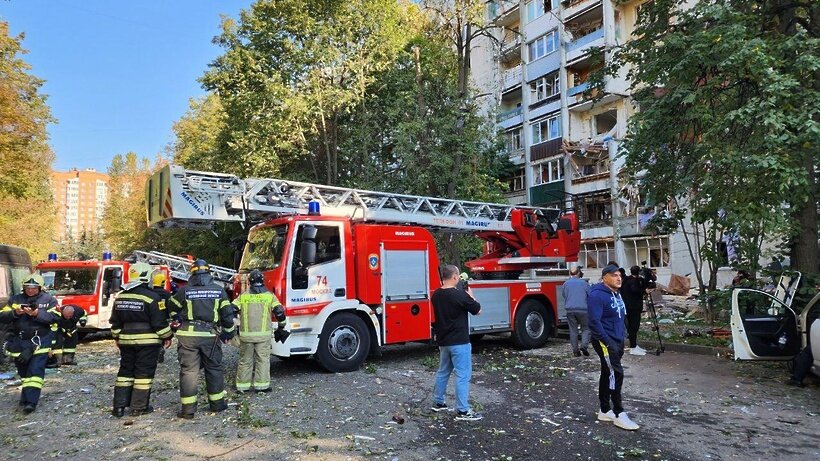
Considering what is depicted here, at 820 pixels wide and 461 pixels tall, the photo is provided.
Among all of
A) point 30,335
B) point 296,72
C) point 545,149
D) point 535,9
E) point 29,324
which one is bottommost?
point 30,335

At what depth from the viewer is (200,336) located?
6484mm

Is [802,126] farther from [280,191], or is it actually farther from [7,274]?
[7,274]

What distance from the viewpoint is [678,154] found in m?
10.3

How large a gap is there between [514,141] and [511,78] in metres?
4.14

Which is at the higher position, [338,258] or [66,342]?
[338,258]

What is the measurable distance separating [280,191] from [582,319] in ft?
19.0

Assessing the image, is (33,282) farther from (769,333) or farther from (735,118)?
(769,333)

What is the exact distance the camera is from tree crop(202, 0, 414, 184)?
21.2 meters

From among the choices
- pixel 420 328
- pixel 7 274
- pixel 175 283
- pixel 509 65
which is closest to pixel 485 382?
pixel 420 328

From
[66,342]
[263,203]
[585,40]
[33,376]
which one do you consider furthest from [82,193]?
[33,376]

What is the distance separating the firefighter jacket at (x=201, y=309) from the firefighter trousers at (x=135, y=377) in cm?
44

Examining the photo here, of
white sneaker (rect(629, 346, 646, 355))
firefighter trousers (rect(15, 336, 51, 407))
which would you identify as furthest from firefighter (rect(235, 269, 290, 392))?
white sneaker (rect(629, 346, 646, 355))

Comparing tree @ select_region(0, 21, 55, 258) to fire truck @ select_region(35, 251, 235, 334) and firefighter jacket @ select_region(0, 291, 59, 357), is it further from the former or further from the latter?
firefighter jacket @ select_region(0, 291, 59, 357)

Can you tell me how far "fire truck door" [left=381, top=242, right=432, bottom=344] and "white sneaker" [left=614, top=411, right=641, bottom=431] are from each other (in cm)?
431
